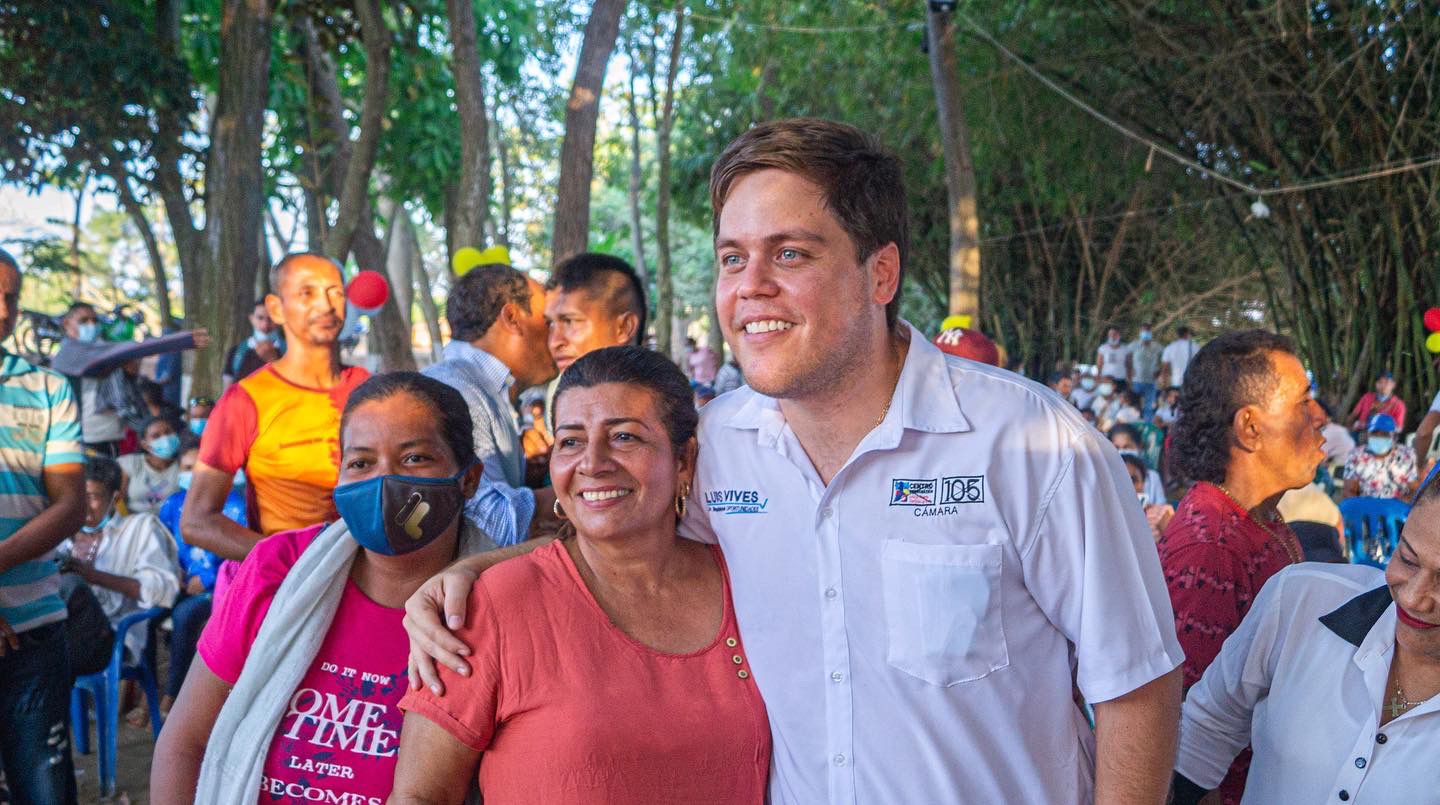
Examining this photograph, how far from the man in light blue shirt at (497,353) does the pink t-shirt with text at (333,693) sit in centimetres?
99

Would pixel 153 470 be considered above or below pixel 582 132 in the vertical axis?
below

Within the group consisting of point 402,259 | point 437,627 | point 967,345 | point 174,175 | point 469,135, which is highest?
point 402,259

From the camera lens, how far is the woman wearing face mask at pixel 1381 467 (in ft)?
25.4

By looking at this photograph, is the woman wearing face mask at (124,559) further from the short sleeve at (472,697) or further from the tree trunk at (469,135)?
the short sleeve at (472,697)

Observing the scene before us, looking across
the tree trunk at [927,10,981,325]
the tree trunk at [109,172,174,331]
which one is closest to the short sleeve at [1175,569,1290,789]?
the tree trunk at [927,10,981,325]

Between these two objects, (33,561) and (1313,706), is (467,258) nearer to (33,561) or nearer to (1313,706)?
(33,561)

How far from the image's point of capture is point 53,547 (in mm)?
3449

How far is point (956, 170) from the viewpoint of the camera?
436 inches

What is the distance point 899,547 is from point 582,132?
771cm

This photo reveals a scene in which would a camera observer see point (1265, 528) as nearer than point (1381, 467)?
Yes

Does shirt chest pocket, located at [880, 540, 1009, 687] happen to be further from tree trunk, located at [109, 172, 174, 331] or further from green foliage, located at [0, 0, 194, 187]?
tree trunk, located at [109, 172, 174, 331]

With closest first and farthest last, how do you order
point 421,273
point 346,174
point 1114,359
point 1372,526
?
point 1372,526
point 346,174
point 1114,359
point 421,273

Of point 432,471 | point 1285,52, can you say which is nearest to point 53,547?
point 432,471

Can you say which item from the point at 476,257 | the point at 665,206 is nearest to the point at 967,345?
the point at 476,257
